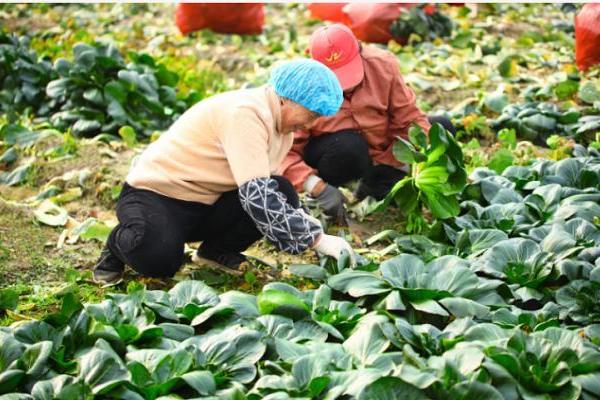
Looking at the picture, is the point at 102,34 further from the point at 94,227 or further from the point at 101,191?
the point at 94,227

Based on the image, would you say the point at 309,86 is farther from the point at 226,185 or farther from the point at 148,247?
the point at 148,247

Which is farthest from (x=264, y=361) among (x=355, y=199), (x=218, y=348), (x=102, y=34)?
(x=102, y=34)

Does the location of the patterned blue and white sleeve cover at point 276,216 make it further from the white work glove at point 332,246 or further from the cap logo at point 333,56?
the cap logo at point 333,56

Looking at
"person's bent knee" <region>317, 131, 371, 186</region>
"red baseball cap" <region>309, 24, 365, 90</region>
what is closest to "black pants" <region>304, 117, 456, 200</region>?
"person's bent knee" <region>317, 131, 371, 186</region>

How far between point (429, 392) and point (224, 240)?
1.68 m

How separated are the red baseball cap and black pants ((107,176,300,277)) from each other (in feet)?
2.24

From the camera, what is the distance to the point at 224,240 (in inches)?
168

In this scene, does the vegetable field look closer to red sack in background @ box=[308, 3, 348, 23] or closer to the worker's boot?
the worker's boot

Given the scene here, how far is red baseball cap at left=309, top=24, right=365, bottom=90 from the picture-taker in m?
4.43

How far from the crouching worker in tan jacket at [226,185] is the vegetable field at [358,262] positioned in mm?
160

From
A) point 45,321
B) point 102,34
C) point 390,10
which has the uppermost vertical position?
point 45,321

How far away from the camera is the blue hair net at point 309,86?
3.69 meters

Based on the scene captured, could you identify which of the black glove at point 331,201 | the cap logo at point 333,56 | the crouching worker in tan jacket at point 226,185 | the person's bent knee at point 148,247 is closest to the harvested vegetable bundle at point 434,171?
the black glove at point 331,201

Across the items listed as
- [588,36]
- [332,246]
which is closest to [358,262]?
[332,246]
